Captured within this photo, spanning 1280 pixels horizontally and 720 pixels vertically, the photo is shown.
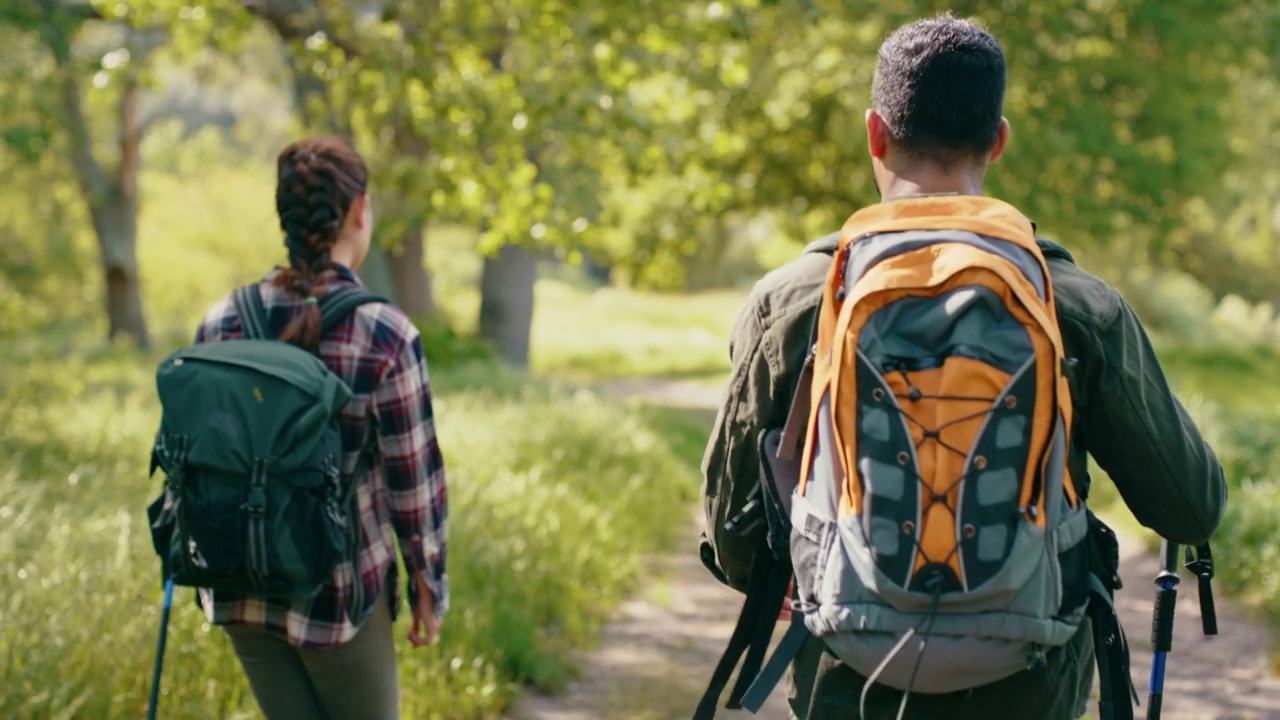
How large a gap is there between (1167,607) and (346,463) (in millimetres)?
1836

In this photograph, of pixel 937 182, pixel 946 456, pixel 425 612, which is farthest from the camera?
pixel 425 612

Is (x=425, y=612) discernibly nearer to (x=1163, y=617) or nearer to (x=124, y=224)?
(x=1163, y=617)

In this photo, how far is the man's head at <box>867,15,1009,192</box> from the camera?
7.22 feet

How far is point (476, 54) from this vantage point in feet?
31.1

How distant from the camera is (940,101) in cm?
221

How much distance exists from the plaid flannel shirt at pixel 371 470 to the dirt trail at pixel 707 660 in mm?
2440

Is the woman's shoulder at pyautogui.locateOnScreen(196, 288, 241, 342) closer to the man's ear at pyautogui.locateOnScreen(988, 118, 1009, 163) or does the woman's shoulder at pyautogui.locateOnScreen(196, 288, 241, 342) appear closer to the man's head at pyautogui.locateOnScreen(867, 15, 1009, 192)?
the man's head at pyautogui.locateOnScreen(867, 15, 1009, 192)

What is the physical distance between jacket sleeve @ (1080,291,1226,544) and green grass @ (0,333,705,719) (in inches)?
130

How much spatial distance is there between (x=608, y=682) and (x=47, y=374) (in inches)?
257

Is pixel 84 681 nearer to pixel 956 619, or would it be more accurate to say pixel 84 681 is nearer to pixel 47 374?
pixel 956 619

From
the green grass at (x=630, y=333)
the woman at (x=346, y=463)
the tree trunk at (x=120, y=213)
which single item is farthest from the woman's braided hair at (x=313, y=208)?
the green grass at (x=630, y=333)

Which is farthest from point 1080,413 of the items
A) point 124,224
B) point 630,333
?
point 630,333

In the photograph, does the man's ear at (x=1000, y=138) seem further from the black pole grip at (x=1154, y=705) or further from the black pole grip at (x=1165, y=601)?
the black pole grip at (x=1154, y=705)

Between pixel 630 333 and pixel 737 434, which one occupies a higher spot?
pixel 737 434
